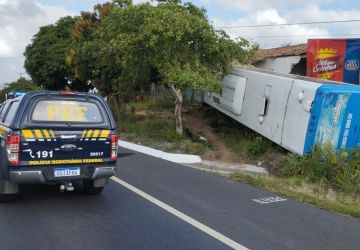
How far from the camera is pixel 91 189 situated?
8484 mm

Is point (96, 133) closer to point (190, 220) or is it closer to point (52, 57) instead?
point (190, 220)

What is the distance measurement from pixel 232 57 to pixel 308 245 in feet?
38.4

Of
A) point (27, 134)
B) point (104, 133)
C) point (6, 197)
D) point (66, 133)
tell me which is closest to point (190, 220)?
point (104, 133)

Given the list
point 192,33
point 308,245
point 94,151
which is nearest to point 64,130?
point 94,151

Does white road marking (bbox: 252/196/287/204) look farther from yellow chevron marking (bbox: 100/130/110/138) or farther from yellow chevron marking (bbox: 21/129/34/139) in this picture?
yellow chevron marking (bbox: 21/129/34/139)

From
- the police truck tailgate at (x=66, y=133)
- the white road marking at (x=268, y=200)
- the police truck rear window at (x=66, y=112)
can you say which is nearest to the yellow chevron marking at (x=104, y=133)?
the police truck tailgate at (x=66, y=133)

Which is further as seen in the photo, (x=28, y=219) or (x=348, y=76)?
(x=348, y=76)

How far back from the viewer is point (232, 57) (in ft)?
55.8

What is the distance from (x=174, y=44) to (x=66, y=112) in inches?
338

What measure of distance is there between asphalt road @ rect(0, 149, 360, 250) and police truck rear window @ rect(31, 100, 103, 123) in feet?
4.59

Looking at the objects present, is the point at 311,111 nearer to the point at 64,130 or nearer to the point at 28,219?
the point at 64,130

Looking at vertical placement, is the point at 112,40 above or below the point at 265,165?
above

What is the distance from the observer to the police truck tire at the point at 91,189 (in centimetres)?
843

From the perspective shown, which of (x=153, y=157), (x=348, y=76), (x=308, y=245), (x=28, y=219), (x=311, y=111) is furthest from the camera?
(x=348, y=76)
